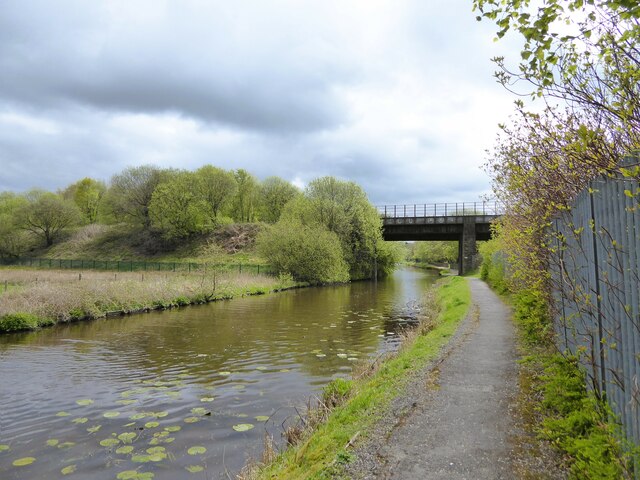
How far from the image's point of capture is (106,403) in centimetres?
973

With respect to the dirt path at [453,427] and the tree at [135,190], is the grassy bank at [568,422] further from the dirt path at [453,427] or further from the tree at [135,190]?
the tree at [135,190]

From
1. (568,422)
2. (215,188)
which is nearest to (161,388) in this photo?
(568,422)

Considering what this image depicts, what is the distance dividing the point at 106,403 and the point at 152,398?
0.94 metres

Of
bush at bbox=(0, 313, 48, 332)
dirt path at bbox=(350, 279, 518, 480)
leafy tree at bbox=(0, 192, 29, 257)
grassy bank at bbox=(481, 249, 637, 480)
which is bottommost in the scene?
bush at bbox=(0, 313, 48, 332)

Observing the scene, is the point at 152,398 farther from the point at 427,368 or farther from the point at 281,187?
the point at 281,187

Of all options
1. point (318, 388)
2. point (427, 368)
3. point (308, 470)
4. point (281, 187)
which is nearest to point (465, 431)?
point (308, 470)

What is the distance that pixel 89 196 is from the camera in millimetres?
83625

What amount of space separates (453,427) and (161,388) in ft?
24.3

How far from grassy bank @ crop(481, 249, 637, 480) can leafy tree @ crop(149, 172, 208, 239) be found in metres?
58.3

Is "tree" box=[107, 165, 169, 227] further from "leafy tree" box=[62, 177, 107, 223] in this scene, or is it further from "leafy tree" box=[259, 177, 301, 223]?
"leafy tree" box=[259, 177, 301, 223]

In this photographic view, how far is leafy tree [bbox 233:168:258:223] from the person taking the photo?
77688 mm

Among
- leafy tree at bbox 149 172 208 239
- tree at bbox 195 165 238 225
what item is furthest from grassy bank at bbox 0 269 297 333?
tree at bbox 195 165 238 225

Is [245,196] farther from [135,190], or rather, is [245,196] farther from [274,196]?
[135,190]

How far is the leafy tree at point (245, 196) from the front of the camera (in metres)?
77.7
